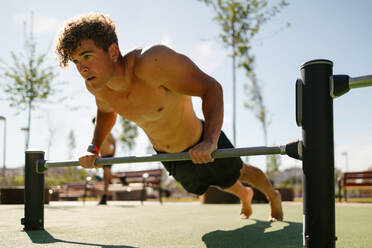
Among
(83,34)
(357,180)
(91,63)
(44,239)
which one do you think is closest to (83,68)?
(91,63)

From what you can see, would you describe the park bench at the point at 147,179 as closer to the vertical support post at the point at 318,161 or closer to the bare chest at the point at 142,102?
the bare chest at the point at 142,102

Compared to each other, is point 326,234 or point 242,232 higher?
point 326,234

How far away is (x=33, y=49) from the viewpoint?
11570 mm

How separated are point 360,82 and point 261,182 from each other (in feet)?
6.90

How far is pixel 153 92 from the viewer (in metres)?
2.34

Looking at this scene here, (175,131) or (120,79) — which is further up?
(120,79)

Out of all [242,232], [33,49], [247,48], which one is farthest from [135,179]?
[242,232]

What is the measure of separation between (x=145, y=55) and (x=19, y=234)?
4.47ft

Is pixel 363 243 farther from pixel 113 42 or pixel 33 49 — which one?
pixel 33 49

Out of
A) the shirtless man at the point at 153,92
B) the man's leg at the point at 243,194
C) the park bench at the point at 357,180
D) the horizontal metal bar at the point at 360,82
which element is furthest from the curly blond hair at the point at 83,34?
the park bench at the point at 357,180

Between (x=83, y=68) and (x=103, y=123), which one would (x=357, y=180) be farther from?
(x=83, y=68)

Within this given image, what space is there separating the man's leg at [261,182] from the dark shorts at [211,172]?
175 millimetres

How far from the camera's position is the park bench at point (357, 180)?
8.48 m

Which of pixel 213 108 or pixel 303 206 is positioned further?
pixel 213 108
